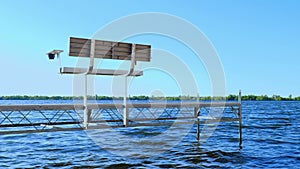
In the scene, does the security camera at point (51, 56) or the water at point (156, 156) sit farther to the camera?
the water at point (156, 156)

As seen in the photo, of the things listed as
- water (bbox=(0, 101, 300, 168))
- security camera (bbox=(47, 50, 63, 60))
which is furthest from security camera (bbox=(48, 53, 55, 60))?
water (bbox=(0, 101, 300, 168))

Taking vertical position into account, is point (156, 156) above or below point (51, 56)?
below

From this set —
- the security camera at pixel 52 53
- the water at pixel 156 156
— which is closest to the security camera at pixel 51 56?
the security camera at pixel 52 53

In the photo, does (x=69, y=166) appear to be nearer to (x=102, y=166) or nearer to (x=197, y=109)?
(x=102, y=166)

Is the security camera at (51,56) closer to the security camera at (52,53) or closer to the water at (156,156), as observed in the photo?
the security camera at (52,53)

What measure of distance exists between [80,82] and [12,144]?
465 inches

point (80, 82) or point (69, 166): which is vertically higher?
point (80, 82)

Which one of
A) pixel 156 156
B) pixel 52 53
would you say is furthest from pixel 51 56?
pixel 156 156

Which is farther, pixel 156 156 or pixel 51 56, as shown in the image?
pixel 156 156

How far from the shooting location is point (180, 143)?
66.8 feet

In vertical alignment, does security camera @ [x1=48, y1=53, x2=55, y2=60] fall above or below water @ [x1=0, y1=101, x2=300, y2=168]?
above

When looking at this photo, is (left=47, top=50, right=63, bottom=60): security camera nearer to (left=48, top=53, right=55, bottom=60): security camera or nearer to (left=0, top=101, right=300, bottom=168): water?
(left=48, top=53, right=55, bottom=60): security camera

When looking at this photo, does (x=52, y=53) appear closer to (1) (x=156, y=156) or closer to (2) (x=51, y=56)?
(2) (x=51, y=56)

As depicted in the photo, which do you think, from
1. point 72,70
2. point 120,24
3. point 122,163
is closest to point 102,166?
point 122,163
